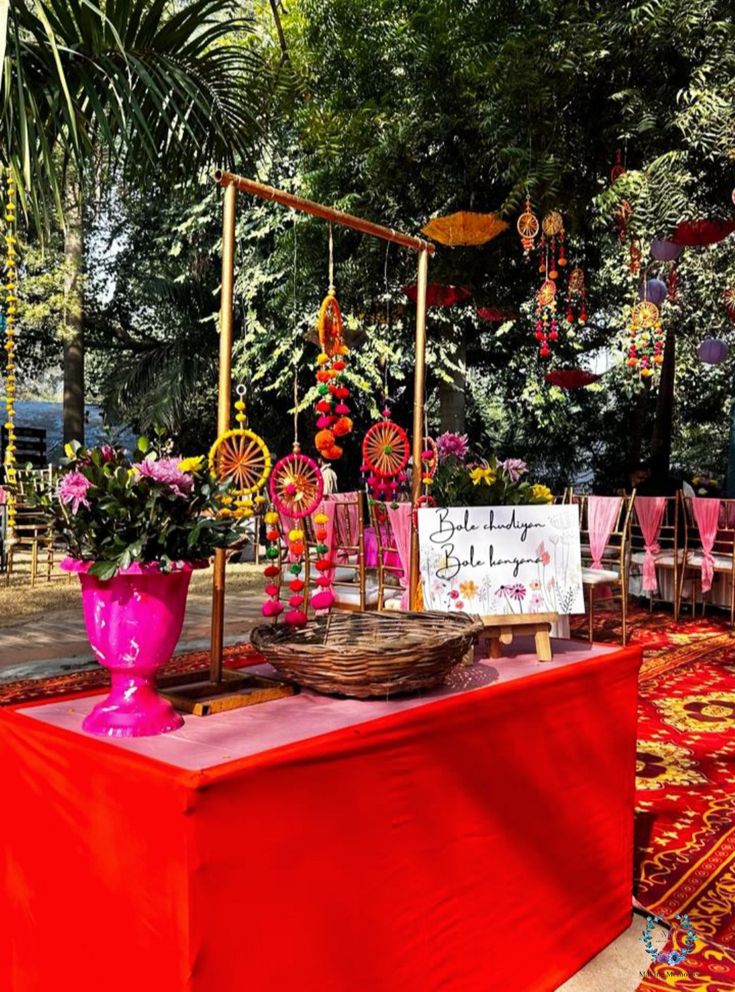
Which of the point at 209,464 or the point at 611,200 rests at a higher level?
the point at 611,200

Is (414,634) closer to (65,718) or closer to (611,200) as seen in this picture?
(65,718)

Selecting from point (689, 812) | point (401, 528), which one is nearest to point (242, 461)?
point (689, 812)

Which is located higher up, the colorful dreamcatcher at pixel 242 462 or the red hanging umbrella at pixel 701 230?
the red hanging umbrella at pixel 701 230

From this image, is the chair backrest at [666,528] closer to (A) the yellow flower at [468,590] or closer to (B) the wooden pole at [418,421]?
(B) the wooden pole at [418,421]

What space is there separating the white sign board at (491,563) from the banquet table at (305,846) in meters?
0.21

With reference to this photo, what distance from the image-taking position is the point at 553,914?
2082 mm

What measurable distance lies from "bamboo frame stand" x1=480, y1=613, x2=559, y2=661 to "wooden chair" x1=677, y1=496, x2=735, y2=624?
5657 mm

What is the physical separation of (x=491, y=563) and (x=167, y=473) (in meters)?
1.05

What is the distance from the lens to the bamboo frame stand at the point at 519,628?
7.44 feet

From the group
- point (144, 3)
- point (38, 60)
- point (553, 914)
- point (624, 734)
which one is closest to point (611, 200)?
point (144, 3)

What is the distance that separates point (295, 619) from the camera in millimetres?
2047

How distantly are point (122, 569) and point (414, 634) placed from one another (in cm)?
73

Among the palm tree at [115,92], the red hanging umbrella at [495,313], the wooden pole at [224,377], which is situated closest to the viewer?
the wooden pole at [224,377]

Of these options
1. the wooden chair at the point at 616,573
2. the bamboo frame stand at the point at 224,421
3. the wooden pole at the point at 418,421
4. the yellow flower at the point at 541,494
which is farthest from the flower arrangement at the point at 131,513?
the wooden chair at the point at 616,573
